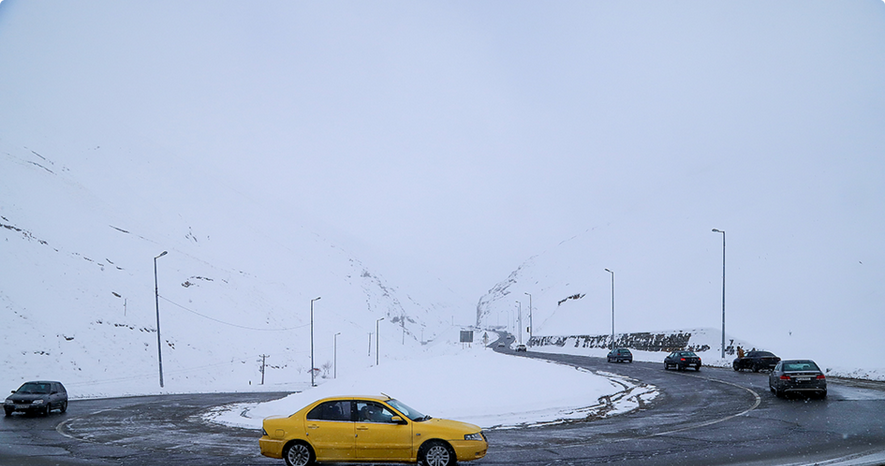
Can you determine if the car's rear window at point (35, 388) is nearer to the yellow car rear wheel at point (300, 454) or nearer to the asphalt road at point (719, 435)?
the yellow car rear wheel at point (300, 454)

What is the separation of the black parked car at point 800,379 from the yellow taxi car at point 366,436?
59.3 ft

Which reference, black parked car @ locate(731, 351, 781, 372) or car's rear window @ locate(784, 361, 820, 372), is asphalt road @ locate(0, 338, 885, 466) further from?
black parked car @ locate(731, 351, 781, 372)

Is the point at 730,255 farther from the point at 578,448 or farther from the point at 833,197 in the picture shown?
the point at 578,448

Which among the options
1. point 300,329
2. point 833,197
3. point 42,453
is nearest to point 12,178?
point 300,329

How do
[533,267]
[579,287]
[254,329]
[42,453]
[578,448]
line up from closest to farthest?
[578,448]
[42,453]
[254,329]
[579,287]
[533,267]

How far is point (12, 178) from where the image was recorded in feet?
285

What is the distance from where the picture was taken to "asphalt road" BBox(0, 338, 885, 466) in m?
12.9

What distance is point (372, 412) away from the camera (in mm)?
12250

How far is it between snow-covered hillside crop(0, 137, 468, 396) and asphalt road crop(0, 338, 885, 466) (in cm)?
3151

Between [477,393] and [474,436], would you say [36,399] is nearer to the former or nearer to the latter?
[477,393]

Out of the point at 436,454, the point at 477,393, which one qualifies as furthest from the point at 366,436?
the point at 477,393

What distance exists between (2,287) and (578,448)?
68.7 meters

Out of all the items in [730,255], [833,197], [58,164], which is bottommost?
[730,255]

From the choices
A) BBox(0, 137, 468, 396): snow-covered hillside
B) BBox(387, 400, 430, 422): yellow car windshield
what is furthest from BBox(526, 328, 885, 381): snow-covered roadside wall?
BBox(0, 137, 468, 396): snow-covered hillside
